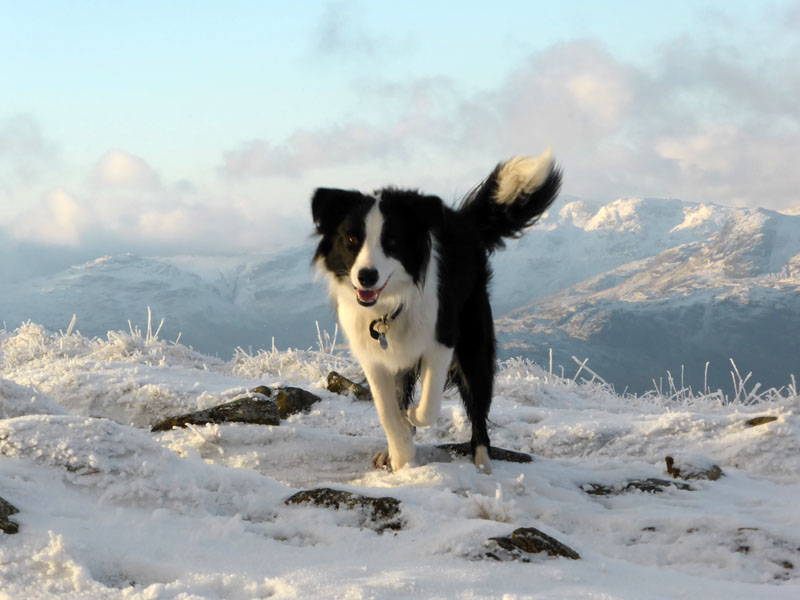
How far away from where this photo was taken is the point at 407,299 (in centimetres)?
456

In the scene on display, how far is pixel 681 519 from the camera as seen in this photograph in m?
3.75

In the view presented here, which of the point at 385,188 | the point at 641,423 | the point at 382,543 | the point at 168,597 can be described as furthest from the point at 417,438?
the point at 168,597

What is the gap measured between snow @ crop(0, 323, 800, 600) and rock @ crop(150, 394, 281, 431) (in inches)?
7.0

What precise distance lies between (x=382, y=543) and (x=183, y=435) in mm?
2831

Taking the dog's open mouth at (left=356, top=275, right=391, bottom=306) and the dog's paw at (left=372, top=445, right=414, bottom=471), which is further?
the dog's paw at (left=372, top=445, right=414, bottom=471)

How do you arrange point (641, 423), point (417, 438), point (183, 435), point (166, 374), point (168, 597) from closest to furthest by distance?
point (168, 597) → point (183, 435) → point (641, 423) → point (417, 438) → point (166, 374)

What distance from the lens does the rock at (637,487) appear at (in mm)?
4340

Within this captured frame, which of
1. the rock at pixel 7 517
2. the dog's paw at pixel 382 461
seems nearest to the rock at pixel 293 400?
the dog's paw at pixel 382 461

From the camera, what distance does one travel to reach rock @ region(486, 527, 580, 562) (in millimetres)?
2736

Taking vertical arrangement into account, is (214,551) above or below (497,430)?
above

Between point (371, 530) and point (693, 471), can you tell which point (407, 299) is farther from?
point (693, 471)

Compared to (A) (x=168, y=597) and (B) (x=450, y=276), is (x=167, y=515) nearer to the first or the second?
(A) (x=168, y=597)

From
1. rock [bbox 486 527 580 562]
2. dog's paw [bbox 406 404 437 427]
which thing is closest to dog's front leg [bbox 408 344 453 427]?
dog's paw [bbox 406 404 437 427]

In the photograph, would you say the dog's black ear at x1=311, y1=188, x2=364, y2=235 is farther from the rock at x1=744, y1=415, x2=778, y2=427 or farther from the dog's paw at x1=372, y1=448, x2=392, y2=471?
the rock at x1=744, y1=415, x2=778, y2=427
